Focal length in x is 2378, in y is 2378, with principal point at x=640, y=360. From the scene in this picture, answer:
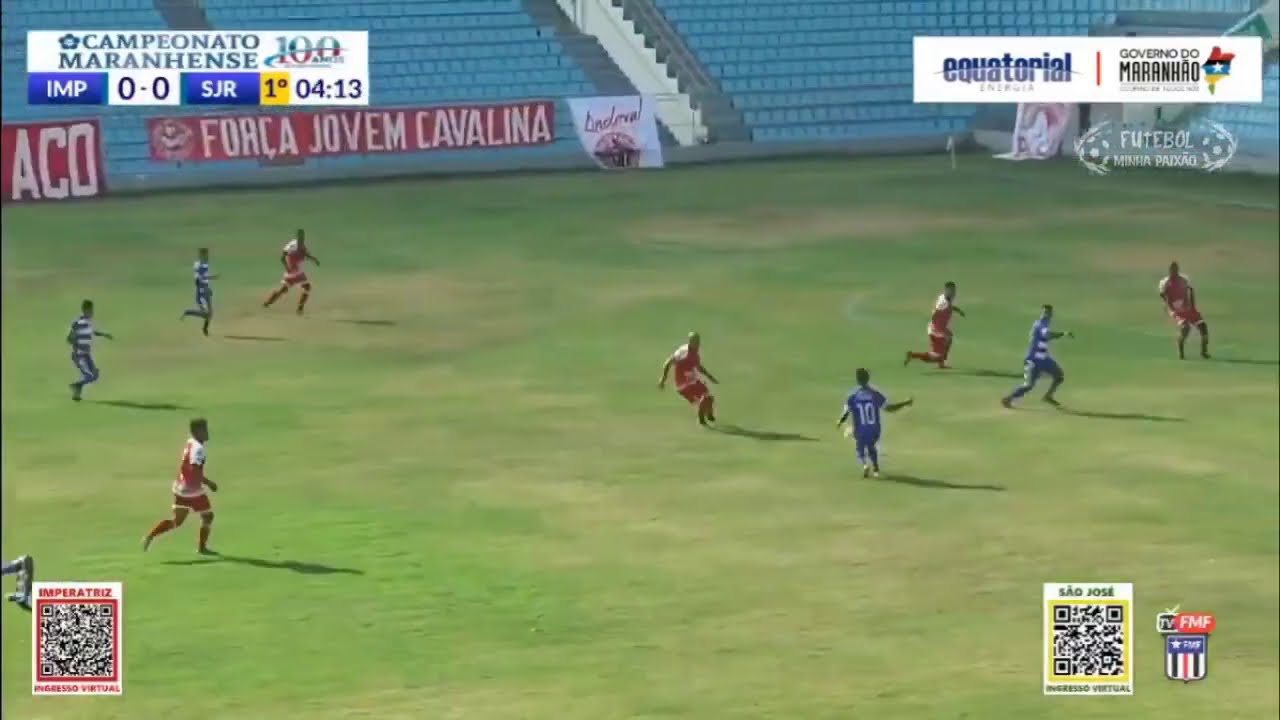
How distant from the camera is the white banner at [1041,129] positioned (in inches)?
1987

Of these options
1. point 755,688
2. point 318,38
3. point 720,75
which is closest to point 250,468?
point 755,688

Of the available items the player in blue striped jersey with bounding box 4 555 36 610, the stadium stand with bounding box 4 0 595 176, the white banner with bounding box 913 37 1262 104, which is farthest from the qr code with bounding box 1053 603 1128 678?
the stadium stand with bounding box 4 0 595 176

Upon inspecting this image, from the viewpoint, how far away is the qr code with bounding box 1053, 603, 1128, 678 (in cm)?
1872

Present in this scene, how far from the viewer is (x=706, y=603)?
69.3 feet

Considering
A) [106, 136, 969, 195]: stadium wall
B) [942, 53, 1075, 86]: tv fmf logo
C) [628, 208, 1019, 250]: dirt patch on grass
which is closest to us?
[628, 208, 1019, 250]: dirt patch on grass

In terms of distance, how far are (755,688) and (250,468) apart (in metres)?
8.83

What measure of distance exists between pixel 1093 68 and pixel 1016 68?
7.29ft

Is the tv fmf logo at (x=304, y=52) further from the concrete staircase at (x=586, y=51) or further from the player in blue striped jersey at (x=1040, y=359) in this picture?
the player in blue striped jersey at (x=1040, y=359)

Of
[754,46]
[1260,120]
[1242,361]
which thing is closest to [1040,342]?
[1242,361]

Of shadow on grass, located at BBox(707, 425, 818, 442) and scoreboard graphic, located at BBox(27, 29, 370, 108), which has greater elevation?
scoreboard graphic, located at BBox(27, 29, 370, 108)

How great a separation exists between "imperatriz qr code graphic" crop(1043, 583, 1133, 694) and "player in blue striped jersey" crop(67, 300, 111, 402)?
13.4 metres

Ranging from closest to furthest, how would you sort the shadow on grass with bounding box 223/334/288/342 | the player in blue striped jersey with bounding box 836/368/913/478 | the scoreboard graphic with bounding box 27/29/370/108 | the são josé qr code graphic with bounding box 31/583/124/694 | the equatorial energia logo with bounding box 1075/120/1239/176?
1. the são josé qr code graphic with bounding box 31/583/124/694
2. the player in blue striped jersey with bounding box 836/368/913/478
3. the shadow on grass with bounding box 223/334/288/342
4. the scoreboard graphic with bounding box 27/29/370/108
5. the equatorial energia logo with bounding box 1075/120/1239/176

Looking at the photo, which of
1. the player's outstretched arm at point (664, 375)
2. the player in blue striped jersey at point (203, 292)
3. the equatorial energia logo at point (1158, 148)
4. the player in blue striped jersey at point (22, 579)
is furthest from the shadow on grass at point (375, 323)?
the equatorial energia logo at point (1158, 148)

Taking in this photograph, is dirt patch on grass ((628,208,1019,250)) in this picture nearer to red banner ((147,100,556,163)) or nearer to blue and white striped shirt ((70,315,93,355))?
red banner ((147,100,556,163))
